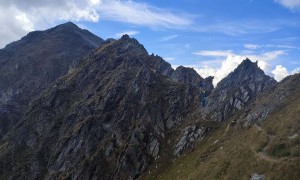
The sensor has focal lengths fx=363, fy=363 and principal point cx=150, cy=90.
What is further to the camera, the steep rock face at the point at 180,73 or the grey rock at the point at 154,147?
the steep rock face at the point at 180,73

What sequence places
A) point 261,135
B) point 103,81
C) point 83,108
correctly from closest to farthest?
point 261,135 → point 83,108 → point 103,81

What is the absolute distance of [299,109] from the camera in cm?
9619

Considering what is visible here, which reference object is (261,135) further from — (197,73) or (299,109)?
(197,73)

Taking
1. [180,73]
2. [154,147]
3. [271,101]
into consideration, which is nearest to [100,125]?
[154,147]

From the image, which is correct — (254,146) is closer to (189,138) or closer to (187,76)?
(189,138)

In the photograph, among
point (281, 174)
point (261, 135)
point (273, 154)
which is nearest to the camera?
point (281, 174)

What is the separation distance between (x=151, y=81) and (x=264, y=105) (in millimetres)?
59391

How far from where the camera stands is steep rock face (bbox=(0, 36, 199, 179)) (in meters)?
126

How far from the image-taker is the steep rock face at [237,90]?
429ft

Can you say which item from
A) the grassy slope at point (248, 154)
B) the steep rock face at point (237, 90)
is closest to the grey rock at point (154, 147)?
the grassy slope at point (248, 154)

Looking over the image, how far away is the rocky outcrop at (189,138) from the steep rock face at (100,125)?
788 cm

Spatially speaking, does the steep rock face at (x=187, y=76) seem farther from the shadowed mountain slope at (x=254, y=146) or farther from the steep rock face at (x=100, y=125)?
the shadowed mountain slope at (x=254, y=146)

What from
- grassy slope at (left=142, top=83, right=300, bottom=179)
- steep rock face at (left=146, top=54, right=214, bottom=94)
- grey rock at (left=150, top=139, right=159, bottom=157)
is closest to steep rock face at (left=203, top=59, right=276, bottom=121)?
grassy slope at (left=142, top=83, right=300, bottom=179)

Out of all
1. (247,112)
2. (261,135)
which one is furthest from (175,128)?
(261,135)
